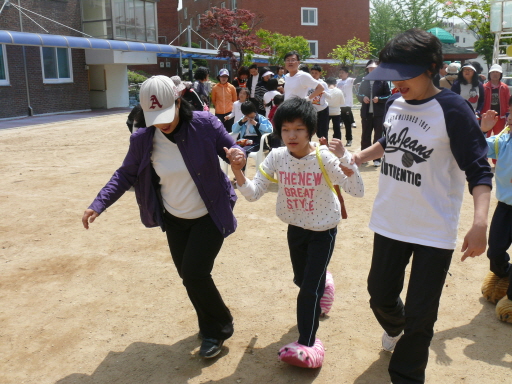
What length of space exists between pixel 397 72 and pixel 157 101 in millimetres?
1355

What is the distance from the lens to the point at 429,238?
8.93 ft

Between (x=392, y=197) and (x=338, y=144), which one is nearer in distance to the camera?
(x=392, y=197)

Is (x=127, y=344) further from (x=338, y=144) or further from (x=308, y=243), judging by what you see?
(x=338, y=144)

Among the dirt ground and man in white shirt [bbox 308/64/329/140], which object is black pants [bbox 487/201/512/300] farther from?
man in white shirt [bbox 308/64/329/140]

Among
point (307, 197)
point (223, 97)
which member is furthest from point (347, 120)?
point (307, 197)

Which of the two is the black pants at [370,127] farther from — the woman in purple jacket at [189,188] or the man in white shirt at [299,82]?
the woman in purple jacket at [189,188]

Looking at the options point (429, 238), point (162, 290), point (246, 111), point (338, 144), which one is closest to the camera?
point (429, 238)

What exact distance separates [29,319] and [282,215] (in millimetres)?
2142

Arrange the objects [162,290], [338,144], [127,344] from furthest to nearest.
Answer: [162,290] < [127,344] < [338,144]

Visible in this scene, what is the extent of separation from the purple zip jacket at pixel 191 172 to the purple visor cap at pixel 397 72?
1.07 metres

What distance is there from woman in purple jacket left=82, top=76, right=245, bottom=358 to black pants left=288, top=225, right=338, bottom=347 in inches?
19.5

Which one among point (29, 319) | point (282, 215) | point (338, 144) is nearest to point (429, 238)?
point (338, 144)

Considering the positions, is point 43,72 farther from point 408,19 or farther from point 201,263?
point 408,19

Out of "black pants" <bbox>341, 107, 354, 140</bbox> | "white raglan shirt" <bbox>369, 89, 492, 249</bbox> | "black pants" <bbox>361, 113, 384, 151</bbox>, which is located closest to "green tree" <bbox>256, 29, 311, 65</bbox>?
"black pants" <bbox>341, 107, 354, 140</bbox>
